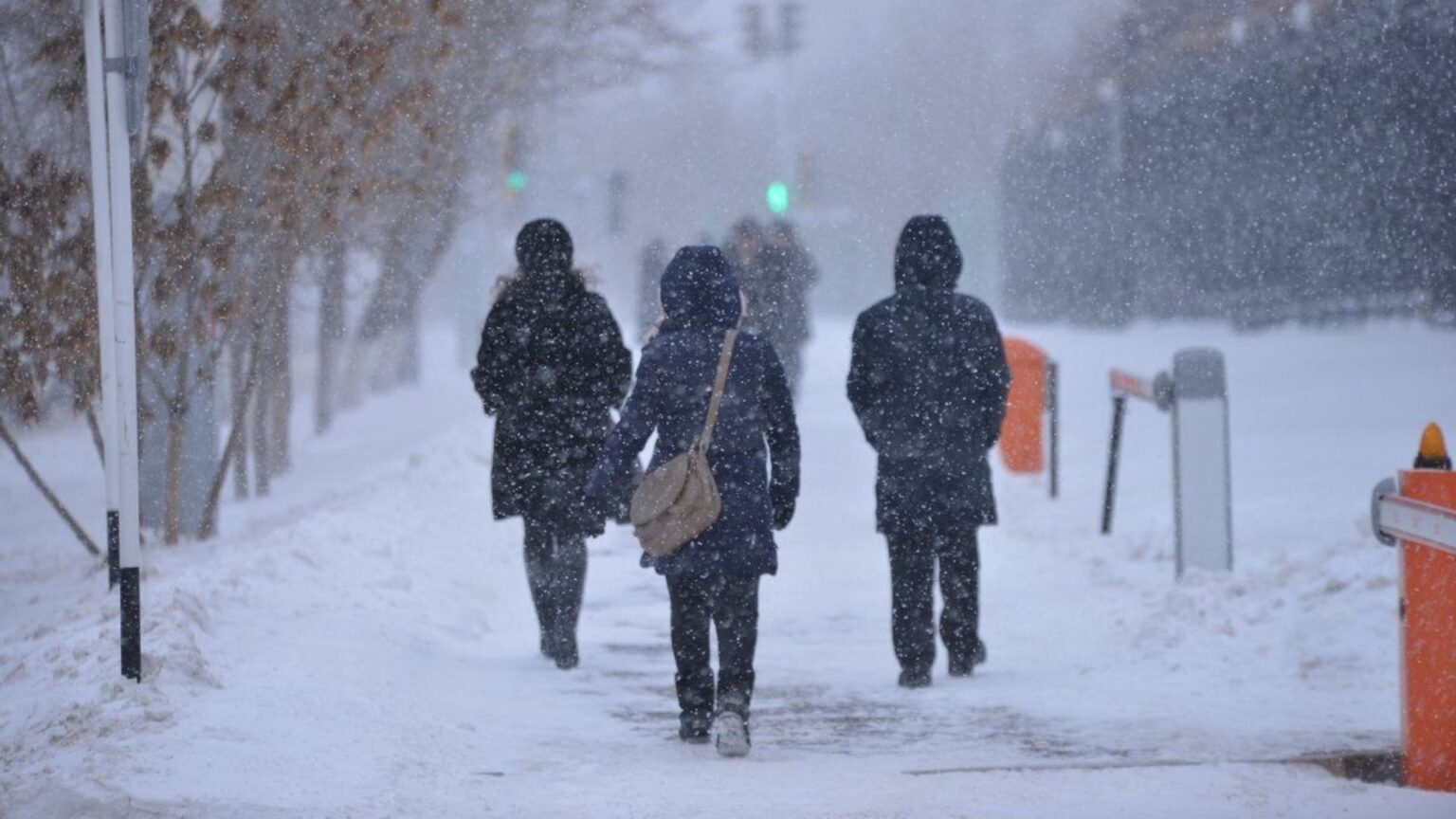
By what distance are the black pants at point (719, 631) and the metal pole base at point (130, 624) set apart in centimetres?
173

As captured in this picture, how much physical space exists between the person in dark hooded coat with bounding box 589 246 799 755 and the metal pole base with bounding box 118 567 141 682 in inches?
59.6

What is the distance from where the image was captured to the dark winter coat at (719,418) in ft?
19.0

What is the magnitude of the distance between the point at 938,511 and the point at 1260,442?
9096 millimetres

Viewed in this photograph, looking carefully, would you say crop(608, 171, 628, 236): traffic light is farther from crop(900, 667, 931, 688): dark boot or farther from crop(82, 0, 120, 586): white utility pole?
crop(82, 0, 120, 586): white utility pole

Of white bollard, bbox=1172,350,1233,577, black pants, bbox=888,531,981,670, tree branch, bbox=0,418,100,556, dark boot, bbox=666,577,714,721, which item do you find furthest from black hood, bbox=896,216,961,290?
tree branch, bbox=0,418,100,556

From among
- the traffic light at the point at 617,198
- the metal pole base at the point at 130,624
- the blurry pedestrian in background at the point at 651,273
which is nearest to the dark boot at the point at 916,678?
the metal pole base at the point at 130,624

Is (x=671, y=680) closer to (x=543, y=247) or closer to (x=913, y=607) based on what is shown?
(x=913, y=607)

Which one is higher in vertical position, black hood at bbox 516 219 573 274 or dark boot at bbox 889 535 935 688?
black hood at bbox 516 219 573 274

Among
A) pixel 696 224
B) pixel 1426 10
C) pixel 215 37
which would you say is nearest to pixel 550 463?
pixel 215 37

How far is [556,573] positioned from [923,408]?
5.62ft

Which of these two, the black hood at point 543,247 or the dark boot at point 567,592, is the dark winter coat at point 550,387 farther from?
the dark boot at point 567,592

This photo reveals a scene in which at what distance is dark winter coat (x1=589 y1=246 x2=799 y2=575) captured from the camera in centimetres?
579

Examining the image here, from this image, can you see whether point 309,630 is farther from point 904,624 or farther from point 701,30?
point 701,30

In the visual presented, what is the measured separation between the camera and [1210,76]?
27.5 m
